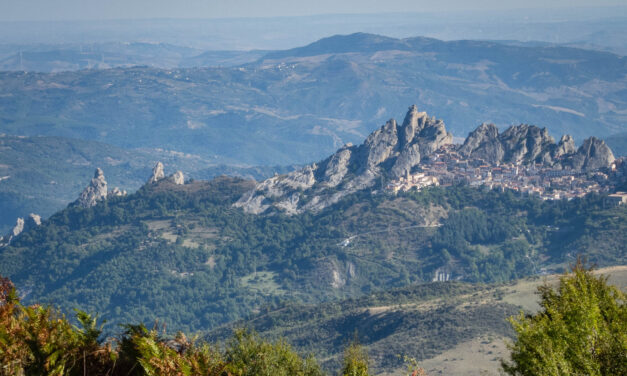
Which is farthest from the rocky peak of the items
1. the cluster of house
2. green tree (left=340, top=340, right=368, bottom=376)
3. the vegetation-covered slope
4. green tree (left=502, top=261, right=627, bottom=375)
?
green tree (left=502, top=261, right=627, bottom=375)

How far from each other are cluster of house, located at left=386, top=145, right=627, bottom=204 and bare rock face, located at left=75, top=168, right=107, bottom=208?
75.0 metres

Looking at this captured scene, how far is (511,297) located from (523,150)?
263 ft

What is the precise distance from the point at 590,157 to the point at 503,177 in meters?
18.4

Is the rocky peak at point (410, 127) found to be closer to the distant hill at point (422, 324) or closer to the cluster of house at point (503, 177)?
the cluster of house at point (503, 177)

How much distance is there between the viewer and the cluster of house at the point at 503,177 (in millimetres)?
149375

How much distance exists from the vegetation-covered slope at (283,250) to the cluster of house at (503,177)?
3751 millimetres

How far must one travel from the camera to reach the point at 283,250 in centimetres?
15675

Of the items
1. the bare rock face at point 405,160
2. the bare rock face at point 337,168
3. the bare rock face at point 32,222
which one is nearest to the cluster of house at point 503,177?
the bare rock face at point 405,160

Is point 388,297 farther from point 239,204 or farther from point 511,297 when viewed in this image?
point 239,204

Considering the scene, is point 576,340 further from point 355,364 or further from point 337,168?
point 337,168

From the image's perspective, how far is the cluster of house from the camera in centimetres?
14938

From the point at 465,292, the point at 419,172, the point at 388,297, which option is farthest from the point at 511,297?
the point at 419,172

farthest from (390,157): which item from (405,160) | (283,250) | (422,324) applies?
(422,324)

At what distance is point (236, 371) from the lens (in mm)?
21672
